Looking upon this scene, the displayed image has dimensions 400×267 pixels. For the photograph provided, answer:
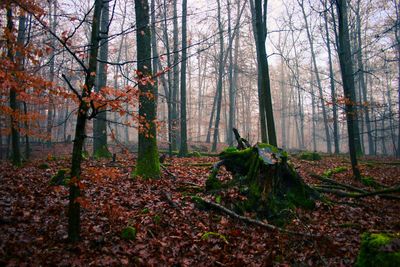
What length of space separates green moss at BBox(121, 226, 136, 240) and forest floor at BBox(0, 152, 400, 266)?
10cm

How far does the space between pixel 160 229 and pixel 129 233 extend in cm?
74

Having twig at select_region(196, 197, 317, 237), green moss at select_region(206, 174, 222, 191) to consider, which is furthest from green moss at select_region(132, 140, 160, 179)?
twig at select_region(196, 197, 317, 237)

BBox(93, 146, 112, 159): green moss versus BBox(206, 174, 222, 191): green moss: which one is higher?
BBox(93, 146, 112, 159): green moss

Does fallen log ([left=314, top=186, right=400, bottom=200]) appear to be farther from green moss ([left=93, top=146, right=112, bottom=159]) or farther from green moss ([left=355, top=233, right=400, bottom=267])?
green moss ([left=93, top=146, right=112, bottom=159])

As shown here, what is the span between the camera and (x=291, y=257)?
5430 millimetres

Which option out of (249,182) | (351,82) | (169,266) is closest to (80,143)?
(169,266)

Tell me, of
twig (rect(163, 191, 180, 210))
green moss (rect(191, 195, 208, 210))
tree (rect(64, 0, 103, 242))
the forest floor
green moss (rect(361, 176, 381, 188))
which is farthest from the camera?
green moss (rect(361, 176, 381, 188))

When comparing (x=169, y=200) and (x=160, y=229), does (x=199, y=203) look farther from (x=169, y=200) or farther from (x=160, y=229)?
(x=160, y=229)

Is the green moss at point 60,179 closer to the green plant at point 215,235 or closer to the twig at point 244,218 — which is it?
the twig at point 244,218

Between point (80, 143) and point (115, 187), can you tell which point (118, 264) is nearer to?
point (80, 143)

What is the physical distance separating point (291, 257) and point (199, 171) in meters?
5.87

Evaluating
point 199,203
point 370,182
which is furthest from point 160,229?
point 370,182

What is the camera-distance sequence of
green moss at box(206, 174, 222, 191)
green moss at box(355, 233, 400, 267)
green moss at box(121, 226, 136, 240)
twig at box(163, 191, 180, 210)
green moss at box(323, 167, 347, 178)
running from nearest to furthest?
green moss at box(355, 233, 400, 267)
green moss at box(121, 226, 136, 240)
twig at box(163, 191, 180, 210)
green moss at box(206, 174, 222, 191)
green moss at box(323, 167, 347, 178)

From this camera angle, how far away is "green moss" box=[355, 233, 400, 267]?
3.52 meters
